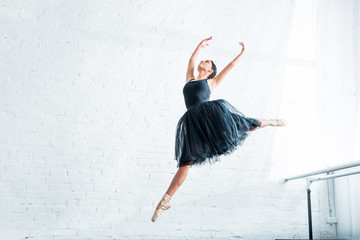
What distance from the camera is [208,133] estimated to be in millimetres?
2791

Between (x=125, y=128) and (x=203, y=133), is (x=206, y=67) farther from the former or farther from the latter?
(x=125, y=128)

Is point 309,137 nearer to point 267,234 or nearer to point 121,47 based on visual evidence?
point 267,234

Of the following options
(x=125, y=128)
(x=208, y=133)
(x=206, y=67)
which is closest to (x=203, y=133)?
(x=208, y=133)

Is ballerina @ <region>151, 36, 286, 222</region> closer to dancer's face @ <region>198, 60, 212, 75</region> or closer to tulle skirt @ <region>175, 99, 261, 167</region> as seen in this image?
tulle skirt @ <region>175, 99, 261, 167</region>

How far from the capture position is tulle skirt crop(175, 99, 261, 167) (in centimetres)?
278

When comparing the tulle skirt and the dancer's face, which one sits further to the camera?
the dancer's face

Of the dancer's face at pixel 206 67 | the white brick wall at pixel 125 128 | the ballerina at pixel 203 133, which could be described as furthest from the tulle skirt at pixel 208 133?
the white brick wall at pixel 125 128

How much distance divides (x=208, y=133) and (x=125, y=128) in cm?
161

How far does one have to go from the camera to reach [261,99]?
4543 mm

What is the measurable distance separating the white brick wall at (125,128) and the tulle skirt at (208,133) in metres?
1.34

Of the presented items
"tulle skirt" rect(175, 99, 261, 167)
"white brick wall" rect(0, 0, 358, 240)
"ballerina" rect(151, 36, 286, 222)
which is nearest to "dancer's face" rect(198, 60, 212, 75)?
"ballerina" rect(151, 36, 286, 222)

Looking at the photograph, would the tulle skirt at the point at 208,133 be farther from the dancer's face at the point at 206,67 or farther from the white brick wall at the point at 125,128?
the white brick wall at the point at 125,128

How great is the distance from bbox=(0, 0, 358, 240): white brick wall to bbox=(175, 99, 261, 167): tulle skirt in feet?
4.39

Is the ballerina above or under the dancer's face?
under
